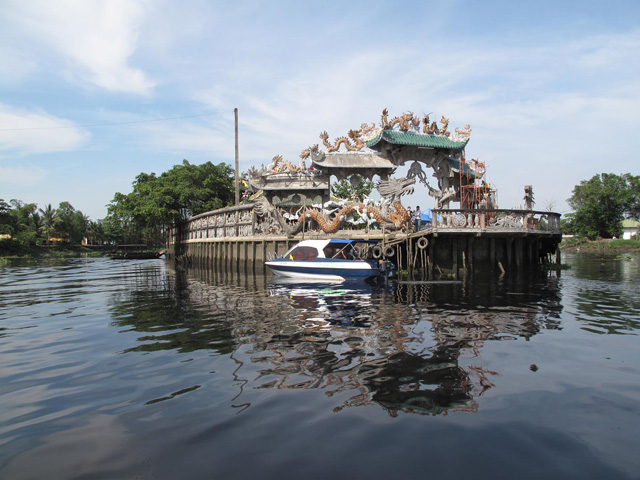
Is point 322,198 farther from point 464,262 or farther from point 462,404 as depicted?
point 462,404

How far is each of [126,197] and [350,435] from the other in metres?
54.0

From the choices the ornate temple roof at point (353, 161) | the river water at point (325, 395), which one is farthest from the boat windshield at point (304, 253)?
the ornate temple roof at point (353, 161)

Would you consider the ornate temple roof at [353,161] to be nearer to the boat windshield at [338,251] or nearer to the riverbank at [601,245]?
the boat windshield at [338,251]

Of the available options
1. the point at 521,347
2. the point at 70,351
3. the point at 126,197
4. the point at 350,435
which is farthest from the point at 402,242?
the point at 126,197

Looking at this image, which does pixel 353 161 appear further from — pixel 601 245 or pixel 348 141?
pixel 601 245

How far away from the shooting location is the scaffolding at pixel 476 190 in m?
28.1

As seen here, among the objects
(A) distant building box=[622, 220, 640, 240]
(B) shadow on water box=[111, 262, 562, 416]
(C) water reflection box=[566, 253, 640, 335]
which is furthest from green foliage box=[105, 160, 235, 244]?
(A) distant building box=[622, 220, 640, 240]

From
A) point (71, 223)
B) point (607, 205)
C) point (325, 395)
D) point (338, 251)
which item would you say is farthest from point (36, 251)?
point (607, 205)

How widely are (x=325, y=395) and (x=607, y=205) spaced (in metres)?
85.4

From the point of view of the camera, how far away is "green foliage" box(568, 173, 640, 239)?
239 ft

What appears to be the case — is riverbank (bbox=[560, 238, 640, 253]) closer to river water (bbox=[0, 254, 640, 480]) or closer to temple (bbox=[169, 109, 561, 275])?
temple (bbox=[169, 109, 561, 275])

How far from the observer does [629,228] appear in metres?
74.6

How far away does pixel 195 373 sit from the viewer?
22.9 ft

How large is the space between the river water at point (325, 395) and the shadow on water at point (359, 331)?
56mm
